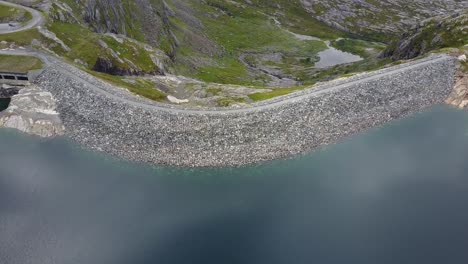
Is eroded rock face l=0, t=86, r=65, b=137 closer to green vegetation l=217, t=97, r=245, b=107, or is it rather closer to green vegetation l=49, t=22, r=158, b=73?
green vegetation l=49, t=22, r=158, b=73

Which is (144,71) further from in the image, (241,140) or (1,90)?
(241,140)

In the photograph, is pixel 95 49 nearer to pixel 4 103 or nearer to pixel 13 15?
pixel 13 15

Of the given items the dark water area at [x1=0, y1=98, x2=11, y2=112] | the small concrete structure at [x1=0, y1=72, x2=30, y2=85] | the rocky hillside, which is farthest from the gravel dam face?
the rocky hillside

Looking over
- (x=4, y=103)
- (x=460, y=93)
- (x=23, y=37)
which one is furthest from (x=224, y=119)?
(x=23, y=37)

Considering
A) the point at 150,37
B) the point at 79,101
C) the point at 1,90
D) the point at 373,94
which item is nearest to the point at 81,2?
the point at 150,37

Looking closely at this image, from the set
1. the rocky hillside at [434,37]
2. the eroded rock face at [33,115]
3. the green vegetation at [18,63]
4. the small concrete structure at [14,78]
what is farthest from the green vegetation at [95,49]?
the rocky hillside at [434,37]
